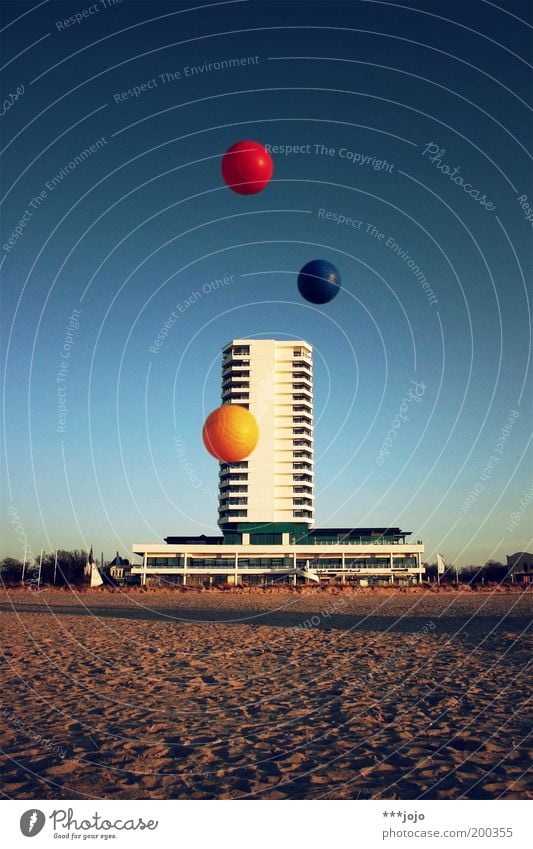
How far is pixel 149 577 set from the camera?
96062 millimetres

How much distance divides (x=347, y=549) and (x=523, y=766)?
93.8 metres

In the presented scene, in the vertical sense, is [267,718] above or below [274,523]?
below

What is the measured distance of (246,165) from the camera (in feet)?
34.0

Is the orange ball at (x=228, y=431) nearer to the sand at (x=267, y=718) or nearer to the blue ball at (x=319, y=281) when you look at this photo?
the blue ball at (x=319, y=281)

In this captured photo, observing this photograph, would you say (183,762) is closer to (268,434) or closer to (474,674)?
(474,674)


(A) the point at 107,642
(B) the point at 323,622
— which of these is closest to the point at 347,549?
(B) the point at 323,622
